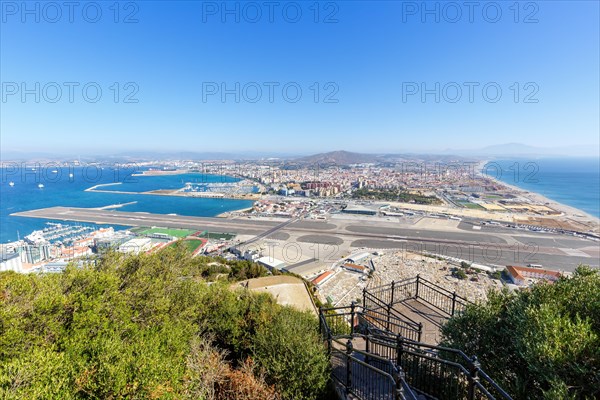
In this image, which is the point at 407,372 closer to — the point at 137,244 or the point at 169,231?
the point at 137,244

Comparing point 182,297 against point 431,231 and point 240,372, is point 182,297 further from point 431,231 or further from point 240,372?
point 431,231

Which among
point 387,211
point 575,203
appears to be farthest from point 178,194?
point 575,203

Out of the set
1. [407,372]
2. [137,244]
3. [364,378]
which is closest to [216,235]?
[137,244]

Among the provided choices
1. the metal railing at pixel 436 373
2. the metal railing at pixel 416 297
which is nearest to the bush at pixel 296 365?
the metal railing at pixel 436 373

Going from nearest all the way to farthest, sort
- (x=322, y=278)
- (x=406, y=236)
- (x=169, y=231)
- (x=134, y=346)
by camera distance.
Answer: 1. (x=134, y=346)
2. (x=322, y=278)
3. (x=406, y=236)
4. (x=169, y=231)

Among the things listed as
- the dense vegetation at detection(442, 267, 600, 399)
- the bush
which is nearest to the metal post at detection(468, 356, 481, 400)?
the dense vegetation at detection(442, 267, 600, 399)

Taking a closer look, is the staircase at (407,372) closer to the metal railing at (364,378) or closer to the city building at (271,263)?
the metal railing at (364,378)
